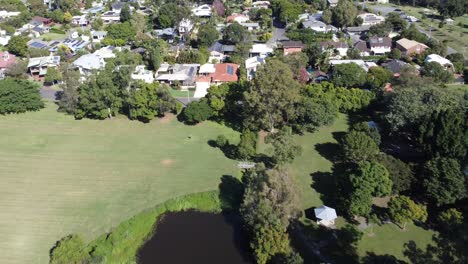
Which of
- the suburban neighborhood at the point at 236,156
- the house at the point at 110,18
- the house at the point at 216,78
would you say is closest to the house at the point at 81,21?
the house at the point at 110,18

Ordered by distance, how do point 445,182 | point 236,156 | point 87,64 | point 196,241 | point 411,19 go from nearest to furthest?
point 196,241 < point 445,182 < point 236,156 < point 87,64 < point 411,19

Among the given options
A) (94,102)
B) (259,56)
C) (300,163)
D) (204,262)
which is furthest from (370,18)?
(204,262)

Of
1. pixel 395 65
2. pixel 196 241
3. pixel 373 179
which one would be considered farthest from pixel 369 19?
pixel 196 241

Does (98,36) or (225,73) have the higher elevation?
(98,36)

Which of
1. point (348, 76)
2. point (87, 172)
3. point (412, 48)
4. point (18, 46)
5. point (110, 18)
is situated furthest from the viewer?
point (110, 18)

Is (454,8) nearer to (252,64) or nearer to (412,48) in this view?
(412,48)

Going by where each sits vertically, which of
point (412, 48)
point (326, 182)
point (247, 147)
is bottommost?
point (326, 182)

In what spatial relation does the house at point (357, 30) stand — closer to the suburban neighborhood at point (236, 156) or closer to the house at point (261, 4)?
the suburban neighborhood at point (236, 156)

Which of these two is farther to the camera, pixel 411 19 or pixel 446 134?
pixel 411 19
